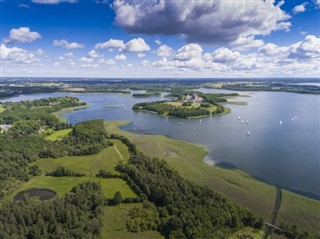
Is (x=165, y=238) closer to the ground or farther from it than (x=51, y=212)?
closer to the ground

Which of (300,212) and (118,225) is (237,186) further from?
(118,225)

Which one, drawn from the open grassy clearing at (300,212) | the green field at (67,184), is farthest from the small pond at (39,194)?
the open grassy clearing at (300,212)

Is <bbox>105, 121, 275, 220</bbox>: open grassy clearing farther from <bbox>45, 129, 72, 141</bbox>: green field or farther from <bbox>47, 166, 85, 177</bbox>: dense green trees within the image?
<bbox>45, 129, 72, 141</bbox>: green field

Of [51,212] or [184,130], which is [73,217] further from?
[184,130]

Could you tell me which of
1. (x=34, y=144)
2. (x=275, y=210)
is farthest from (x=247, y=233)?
(x=34, y=144)

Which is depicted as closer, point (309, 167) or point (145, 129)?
point (309, 167)

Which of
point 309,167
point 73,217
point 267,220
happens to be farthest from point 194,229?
point 309,167
